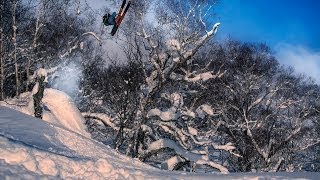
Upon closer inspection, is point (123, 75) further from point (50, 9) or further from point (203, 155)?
point (203, 155)

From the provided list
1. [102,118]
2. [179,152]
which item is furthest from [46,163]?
[102,118]

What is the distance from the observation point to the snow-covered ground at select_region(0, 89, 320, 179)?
21.8 ft

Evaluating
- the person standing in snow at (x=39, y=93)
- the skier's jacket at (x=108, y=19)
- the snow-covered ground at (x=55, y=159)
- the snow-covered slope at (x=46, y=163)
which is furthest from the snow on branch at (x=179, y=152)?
the snow-covered slope at (x=46, y=163)

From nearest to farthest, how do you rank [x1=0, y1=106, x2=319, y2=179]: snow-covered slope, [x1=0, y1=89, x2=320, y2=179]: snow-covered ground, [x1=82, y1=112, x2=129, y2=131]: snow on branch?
1. [x1=0, y1=106, x2=319, y2=179]: snow-covered slope
2. [x1=0, y1=89, x2=320, y2=179]: snow-covered ground
3. [x1=82, y1=112, x2=129, y2=131]: snow on branch

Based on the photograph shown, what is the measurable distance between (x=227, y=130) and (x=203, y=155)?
18.2 ft

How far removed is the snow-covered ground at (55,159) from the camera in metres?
6.66

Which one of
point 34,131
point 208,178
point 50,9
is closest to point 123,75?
point 50,9

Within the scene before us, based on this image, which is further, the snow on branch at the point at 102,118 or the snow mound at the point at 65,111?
the snow on branch at the point at 102,118

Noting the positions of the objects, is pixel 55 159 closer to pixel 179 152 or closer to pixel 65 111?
pixel 65 111

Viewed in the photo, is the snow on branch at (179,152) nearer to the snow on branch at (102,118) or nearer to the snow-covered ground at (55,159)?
the snow on branch at (102,118)

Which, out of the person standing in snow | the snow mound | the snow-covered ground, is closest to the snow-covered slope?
the snow-covered ground

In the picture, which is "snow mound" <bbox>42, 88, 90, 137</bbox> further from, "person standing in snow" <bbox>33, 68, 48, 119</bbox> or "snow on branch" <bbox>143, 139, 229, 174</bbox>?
"snow on branch" <bbox>143, 139, 229, 174</bbox>

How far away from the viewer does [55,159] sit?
7.62 m

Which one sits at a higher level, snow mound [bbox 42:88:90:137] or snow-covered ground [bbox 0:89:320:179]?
snow mound [bbox 42:88:90:137]
